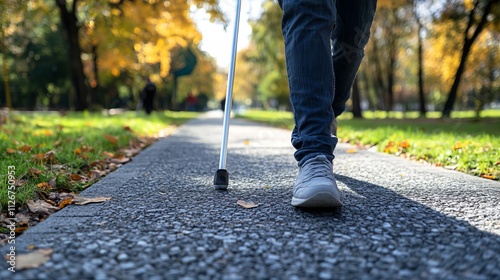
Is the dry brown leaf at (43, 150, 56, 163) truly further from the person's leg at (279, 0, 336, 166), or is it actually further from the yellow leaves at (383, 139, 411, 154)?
the yellow leaves at (383, 139, 411, 154)

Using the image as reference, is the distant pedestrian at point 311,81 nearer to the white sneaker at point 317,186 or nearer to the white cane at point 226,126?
the white sneaker at point 317,186

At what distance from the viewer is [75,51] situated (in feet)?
48.0

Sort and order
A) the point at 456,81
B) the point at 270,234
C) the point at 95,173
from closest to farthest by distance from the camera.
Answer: the point at 270,234
the point at 95,173
the point at 456,81

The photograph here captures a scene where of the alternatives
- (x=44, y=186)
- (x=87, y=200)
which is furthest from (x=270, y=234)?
(x=44, y=186)

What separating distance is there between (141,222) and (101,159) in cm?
201

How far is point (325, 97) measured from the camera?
1.92 m

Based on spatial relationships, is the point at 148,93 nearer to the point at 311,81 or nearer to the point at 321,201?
the point at 311,81

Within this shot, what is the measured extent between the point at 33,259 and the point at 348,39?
2.02 metres

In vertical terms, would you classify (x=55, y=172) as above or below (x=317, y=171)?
below

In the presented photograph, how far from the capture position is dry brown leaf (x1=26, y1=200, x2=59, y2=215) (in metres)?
1.86

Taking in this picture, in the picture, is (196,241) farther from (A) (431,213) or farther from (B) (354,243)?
(A) (431,213)

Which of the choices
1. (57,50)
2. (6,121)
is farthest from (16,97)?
(6,121)

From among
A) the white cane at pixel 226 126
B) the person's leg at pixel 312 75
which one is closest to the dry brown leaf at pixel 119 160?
the white cane at pixel 226 126

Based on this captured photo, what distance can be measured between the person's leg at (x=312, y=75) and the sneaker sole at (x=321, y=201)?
246 millimetres
